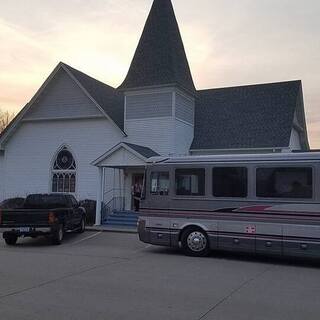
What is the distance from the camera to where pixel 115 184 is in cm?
2784

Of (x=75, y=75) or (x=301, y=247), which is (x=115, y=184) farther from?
(x=301, y=247)

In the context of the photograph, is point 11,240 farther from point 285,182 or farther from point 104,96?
point 104,96

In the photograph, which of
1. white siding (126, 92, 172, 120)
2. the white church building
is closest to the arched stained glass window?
the white church building

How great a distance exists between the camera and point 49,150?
1198 inches

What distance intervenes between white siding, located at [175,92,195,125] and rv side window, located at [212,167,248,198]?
13.7 metres

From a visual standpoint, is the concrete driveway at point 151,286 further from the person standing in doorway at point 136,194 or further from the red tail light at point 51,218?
the person standing in doorway at point 136,194

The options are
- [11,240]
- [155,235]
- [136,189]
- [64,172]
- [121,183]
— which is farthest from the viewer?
[64,172]

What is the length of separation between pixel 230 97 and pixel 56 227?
18.2m

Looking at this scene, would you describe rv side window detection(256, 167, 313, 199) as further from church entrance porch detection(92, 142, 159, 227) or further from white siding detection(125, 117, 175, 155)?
white siding detection(125, 117, 175, 155)

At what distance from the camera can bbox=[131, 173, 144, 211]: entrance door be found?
2659 centimetres

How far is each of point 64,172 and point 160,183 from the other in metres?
15.6

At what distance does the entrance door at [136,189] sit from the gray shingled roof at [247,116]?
393cm

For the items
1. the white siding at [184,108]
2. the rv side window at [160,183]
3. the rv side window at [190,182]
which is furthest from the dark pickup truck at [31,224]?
the white siding at [184,108]

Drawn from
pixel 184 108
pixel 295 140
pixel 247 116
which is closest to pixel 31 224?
pixel 184 108
